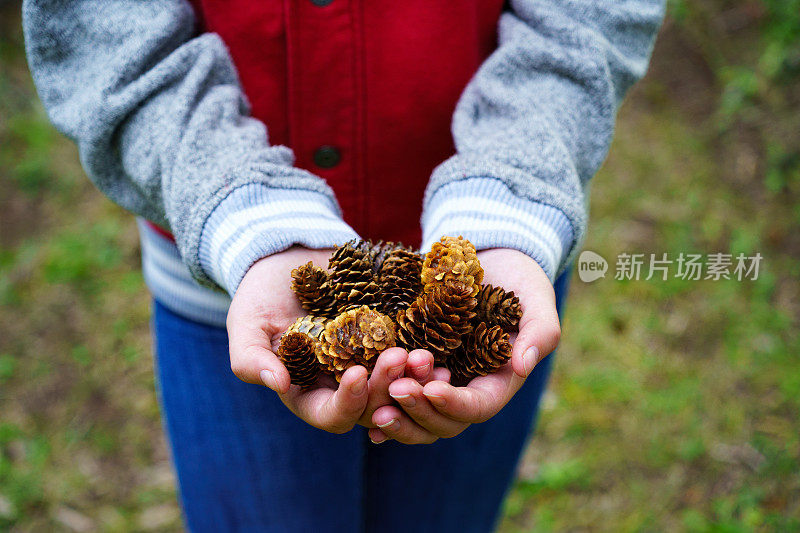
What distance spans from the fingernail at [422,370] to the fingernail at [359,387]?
0.11m

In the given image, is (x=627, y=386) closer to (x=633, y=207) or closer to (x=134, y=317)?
(x=633, y=207)

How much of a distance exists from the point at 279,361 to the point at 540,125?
77 centimetres

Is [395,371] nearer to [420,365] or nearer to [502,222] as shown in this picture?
[420,365]

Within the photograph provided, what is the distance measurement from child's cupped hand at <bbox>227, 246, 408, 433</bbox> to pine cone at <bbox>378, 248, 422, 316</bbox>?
137 mm

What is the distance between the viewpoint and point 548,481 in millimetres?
3170

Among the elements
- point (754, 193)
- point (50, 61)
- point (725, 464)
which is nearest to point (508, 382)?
point (50, 61)

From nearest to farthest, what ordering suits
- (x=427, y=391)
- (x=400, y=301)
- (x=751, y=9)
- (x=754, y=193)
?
(x=427, y=391)
(x=400, y=301)
(x=754, y=193)
(x=751, y=9)

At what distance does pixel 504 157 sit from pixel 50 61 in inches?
40.6

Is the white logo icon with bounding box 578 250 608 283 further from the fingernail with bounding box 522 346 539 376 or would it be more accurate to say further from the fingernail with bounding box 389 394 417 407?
the fingernail with bounding box 389 394 417 407

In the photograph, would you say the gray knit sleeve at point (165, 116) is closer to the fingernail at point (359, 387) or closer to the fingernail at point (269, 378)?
the fingernail at point (269, 378)

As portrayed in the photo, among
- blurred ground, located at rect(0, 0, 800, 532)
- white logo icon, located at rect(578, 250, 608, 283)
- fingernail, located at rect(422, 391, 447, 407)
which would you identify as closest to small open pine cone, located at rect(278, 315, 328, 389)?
fingernail, located at rect(422, 391, 447, 407)

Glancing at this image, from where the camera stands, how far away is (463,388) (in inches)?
47.3

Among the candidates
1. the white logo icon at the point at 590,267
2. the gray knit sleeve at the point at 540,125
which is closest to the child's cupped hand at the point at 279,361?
the gray knit sleeve at the point at 540,125

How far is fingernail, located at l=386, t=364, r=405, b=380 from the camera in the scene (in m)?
1.19
